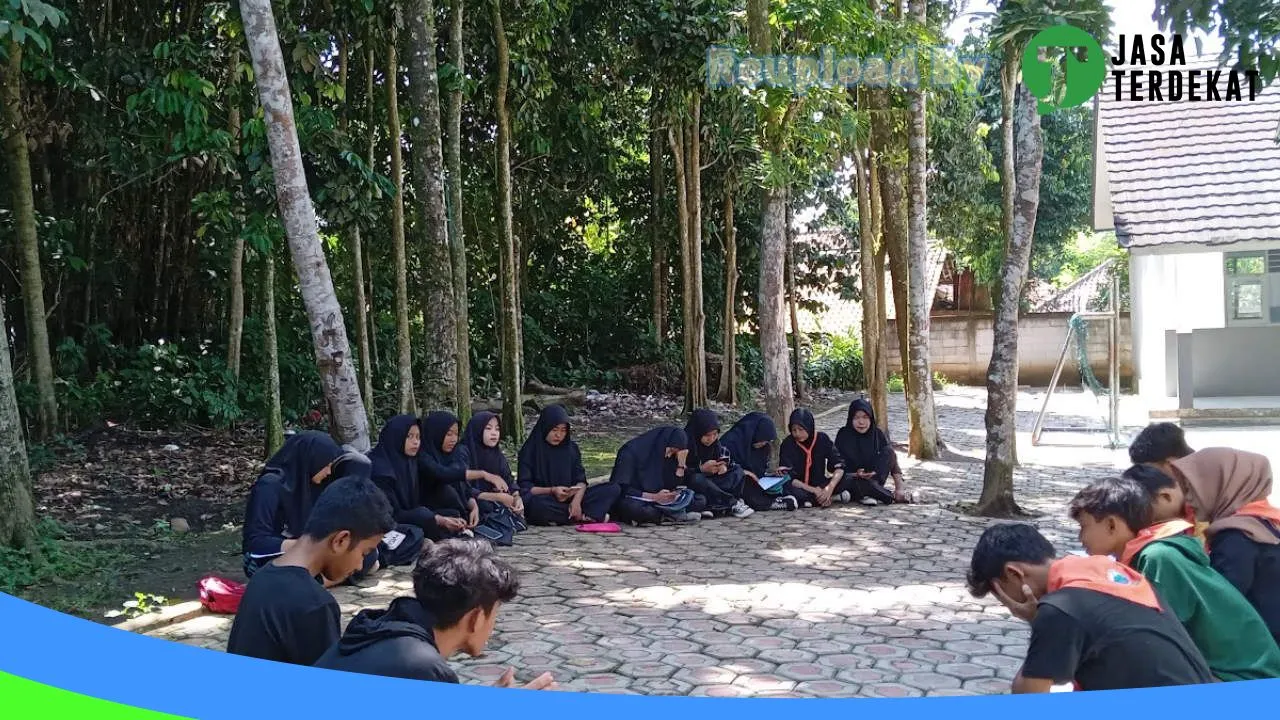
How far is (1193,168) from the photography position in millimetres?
13297

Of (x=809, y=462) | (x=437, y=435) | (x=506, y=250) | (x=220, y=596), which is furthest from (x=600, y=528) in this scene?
(x=506, y=250)

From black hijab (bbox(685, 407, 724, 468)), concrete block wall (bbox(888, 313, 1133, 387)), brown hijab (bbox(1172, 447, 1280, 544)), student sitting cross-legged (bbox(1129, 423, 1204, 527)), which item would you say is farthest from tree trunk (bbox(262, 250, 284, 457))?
concrete block wall (bbox(888, 313, 1133, 387))

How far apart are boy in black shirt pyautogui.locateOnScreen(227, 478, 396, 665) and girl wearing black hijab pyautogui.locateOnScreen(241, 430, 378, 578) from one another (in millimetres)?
2646

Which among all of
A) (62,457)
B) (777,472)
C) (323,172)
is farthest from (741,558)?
(62,457)

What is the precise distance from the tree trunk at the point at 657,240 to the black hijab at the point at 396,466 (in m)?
10.6

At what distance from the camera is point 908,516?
335 inches

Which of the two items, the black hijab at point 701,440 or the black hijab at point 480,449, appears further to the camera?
the black hijab at point 701,440

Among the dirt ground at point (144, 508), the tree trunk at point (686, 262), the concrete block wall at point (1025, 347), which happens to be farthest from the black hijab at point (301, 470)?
the concrete block wall at point (1025, 347)

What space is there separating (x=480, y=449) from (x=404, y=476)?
839 mm

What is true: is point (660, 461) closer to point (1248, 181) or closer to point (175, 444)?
point (175, 444)

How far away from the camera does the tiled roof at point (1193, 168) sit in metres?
12.3

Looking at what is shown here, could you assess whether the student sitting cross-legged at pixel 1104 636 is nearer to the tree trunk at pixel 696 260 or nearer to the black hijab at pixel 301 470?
the black hijab at pixel 301 470

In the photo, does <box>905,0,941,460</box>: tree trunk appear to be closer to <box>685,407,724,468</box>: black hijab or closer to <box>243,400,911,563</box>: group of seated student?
<box>243,400,911,563</box>: group of seated student

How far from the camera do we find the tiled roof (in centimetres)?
1231
